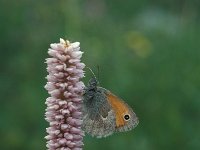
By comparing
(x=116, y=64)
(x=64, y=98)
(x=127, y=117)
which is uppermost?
(x=116, y=64)

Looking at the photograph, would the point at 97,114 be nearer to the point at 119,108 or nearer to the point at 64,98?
the point at 119,108

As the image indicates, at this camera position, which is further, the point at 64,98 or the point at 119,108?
the point at 119,108

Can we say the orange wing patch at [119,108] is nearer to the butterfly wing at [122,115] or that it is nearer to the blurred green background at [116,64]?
the butterfly wing at [122,115]

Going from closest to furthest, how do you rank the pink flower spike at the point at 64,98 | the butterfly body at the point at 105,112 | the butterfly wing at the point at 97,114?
the pink flower spike at the point at 64,98 → the butterfly wing at the point at 97,114 → the butterfly body at the point at 105,112

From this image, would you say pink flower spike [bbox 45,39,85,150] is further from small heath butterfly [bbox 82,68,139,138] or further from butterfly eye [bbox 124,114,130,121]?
butterfly eye [bbox 124,114,130,121]

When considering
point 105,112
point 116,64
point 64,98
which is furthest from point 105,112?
point 116,64

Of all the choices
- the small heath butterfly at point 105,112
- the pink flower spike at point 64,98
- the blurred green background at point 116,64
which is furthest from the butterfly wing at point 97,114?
the blurred green background at point 116,64

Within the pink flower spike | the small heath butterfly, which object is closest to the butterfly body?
the small heath butterfly
